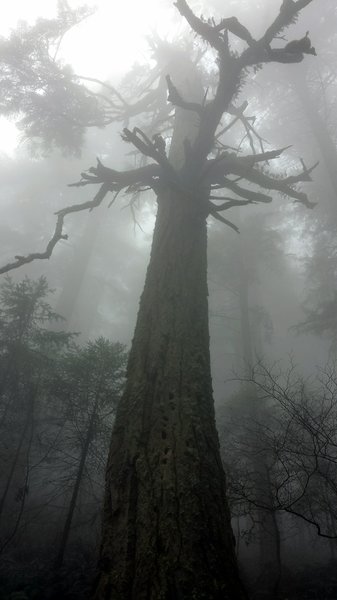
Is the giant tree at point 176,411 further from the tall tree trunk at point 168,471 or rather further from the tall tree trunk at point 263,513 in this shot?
the tall tree trunk at point 263,513

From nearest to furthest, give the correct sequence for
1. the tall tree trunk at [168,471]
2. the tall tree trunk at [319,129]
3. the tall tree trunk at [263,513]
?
the tall tree trunk at [168,471], the tall tree trunk at [263,513], the tall tree trunk at [319,129]

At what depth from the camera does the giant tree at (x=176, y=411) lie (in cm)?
187

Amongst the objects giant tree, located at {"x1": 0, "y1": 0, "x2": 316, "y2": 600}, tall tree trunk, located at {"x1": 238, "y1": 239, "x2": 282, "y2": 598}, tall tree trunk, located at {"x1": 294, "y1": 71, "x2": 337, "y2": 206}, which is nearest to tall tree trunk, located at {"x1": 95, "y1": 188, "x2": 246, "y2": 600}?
giant tree, located at {"x1": 0, "y1": 0, "x2": 316, "y2": 600}

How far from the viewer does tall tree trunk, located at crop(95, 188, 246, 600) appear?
1835 millimetres

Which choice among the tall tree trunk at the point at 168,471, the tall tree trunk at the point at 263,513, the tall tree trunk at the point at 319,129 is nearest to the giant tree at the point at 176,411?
the tall tree trunk at the point at 168,471

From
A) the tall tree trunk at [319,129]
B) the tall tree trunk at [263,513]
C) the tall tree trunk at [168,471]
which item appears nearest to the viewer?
the tall tree trunk at [168,471]

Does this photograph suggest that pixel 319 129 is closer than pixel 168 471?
No

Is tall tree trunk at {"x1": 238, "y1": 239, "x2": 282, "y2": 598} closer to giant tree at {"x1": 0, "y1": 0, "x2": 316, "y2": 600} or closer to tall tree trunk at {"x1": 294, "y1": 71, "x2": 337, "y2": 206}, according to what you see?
giant tree at {"x1": 0, "y1": 0, "x2": 316, "y2": 600}

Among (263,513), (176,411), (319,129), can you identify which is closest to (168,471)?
(176,411)

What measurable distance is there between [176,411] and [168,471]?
411 mm

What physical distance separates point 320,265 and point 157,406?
16092 mm

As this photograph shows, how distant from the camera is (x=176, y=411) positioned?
2.53 meters

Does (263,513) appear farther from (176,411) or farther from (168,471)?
(168,471)

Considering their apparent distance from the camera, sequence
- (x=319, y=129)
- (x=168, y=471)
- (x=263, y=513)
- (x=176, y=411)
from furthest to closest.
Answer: (x=319, y=129) < (x=263, y=513) < (x=176, y=411) < (x=168, y=471)
